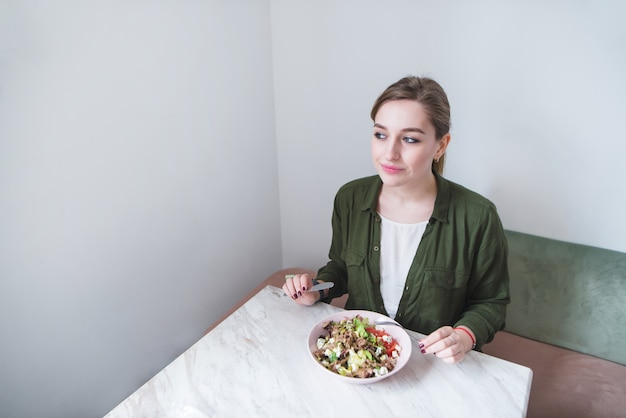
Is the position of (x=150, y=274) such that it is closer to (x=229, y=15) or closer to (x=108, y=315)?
(x=108, y=315)

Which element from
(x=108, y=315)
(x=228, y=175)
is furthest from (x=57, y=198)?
(x=228, y=175)

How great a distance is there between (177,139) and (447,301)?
1.08 m

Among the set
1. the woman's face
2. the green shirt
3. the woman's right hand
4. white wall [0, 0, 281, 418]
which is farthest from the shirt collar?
white wall [0, 0, 281, 418]

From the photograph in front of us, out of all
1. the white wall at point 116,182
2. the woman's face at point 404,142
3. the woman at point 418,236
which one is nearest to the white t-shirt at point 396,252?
the woman at point 418,236

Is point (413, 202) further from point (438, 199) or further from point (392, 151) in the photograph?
point (392, 151)

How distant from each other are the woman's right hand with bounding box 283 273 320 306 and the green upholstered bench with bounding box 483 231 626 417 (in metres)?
0.81

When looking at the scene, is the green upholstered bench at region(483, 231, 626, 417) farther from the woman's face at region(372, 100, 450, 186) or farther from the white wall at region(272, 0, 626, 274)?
the woman's face at region(372, 100, 450, 186)

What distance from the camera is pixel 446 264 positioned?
1.20 m

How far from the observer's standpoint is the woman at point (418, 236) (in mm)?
1098

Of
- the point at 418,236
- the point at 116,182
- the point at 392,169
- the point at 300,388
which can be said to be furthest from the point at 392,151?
the point at 116,182

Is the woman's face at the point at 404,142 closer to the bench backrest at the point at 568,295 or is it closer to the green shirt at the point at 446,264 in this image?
the green shirt at the point at 446,264

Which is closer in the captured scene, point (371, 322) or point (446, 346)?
point (446, 346)

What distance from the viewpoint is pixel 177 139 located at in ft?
5.03

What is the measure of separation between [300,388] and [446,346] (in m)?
0.34
